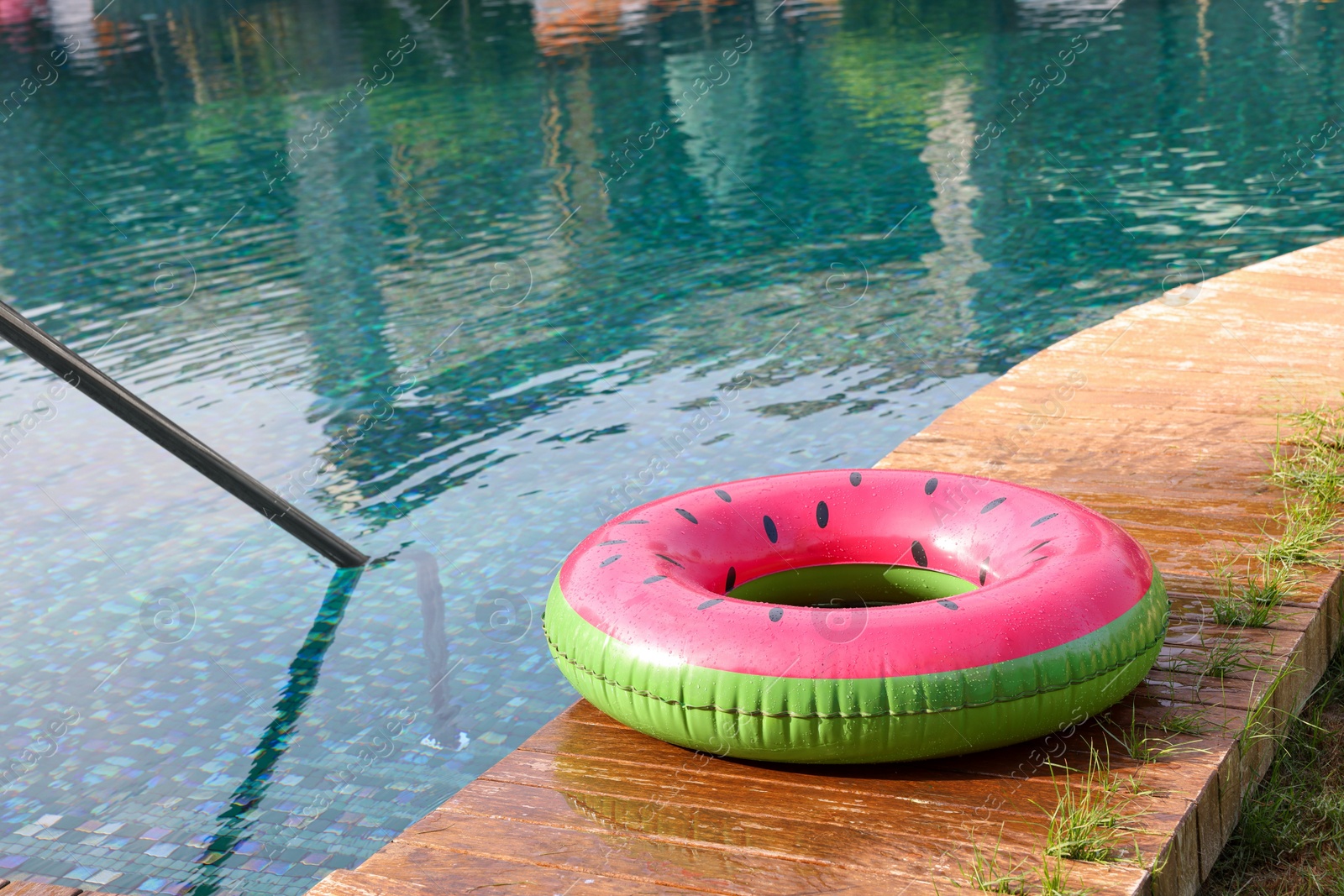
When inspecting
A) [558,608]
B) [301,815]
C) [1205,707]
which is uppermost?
[558,608]

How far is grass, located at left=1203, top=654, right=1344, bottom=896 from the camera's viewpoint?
222 centimetres

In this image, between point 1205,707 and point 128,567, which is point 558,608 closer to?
point 1205,707

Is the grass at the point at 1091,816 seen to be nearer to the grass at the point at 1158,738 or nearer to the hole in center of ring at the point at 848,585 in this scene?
the grass at the point at 1158,738

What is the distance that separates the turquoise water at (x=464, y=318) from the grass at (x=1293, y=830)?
179 cm

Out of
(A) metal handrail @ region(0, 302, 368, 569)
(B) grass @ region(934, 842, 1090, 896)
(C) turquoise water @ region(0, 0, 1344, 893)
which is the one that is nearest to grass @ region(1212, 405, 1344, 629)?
(B) grass @ region(934, 842, 1090, 896)

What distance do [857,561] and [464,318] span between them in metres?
4.54

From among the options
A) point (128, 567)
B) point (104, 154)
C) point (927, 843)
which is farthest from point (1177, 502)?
point (104, 154)

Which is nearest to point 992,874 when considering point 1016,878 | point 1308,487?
point 1016,878

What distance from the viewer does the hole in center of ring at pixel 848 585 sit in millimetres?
2682

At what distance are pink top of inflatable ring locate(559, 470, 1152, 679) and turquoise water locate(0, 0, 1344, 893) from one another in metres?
1.05

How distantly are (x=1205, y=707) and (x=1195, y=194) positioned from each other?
22.5ft

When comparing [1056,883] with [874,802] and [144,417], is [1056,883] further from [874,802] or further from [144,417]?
[144,417]

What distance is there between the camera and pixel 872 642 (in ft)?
6.95

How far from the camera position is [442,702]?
353 cm
